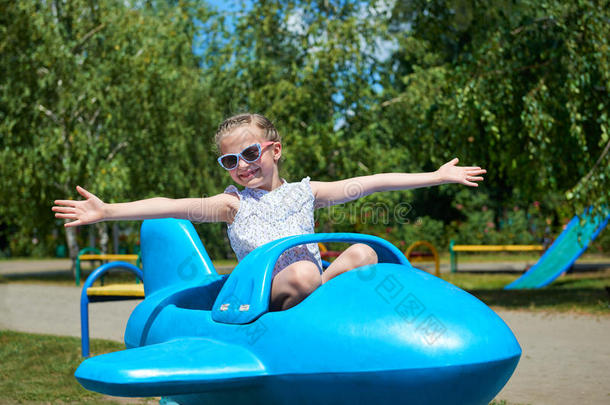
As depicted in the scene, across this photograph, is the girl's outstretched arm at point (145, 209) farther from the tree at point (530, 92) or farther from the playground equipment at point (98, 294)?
the tree at point (530, 92)

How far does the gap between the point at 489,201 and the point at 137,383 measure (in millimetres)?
25960

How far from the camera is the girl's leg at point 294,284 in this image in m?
2.58

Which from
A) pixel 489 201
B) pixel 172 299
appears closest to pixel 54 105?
pixel 172 299

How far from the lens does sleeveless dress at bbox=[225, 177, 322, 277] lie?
3.05 meters

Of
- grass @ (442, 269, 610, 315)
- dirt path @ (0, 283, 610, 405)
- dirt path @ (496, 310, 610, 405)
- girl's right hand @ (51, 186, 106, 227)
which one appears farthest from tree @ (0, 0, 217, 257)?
girl's right hand @ (51, 186, 106, 227)

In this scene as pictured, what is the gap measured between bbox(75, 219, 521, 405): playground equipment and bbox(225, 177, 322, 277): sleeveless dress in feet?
1.42

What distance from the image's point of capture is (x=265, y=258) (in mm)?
2549

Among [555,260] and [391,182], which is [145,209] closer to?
[391,182]

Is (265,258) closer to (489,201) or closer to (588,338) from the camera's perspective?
(588,338)

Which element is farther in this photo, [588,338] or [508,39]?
[508,39]

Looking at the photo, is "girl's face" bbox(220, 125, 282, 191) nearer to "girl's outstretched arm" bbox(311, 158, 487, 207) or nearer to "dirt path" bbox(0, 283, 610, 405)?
"girl's outstretched arm" bbox(311, 158, 487, 207)

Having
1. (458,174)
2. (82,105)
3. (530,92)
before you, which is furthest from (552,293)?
(82,105)

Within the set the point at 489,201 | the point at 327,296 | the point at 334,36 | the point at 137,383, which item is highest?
the point at 334,36

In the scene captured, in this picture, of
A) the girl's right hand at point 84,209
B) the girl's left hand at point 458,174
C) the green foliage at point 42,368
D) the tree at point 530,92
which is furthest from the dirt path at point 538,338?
the girl's right hand at point 84,209
